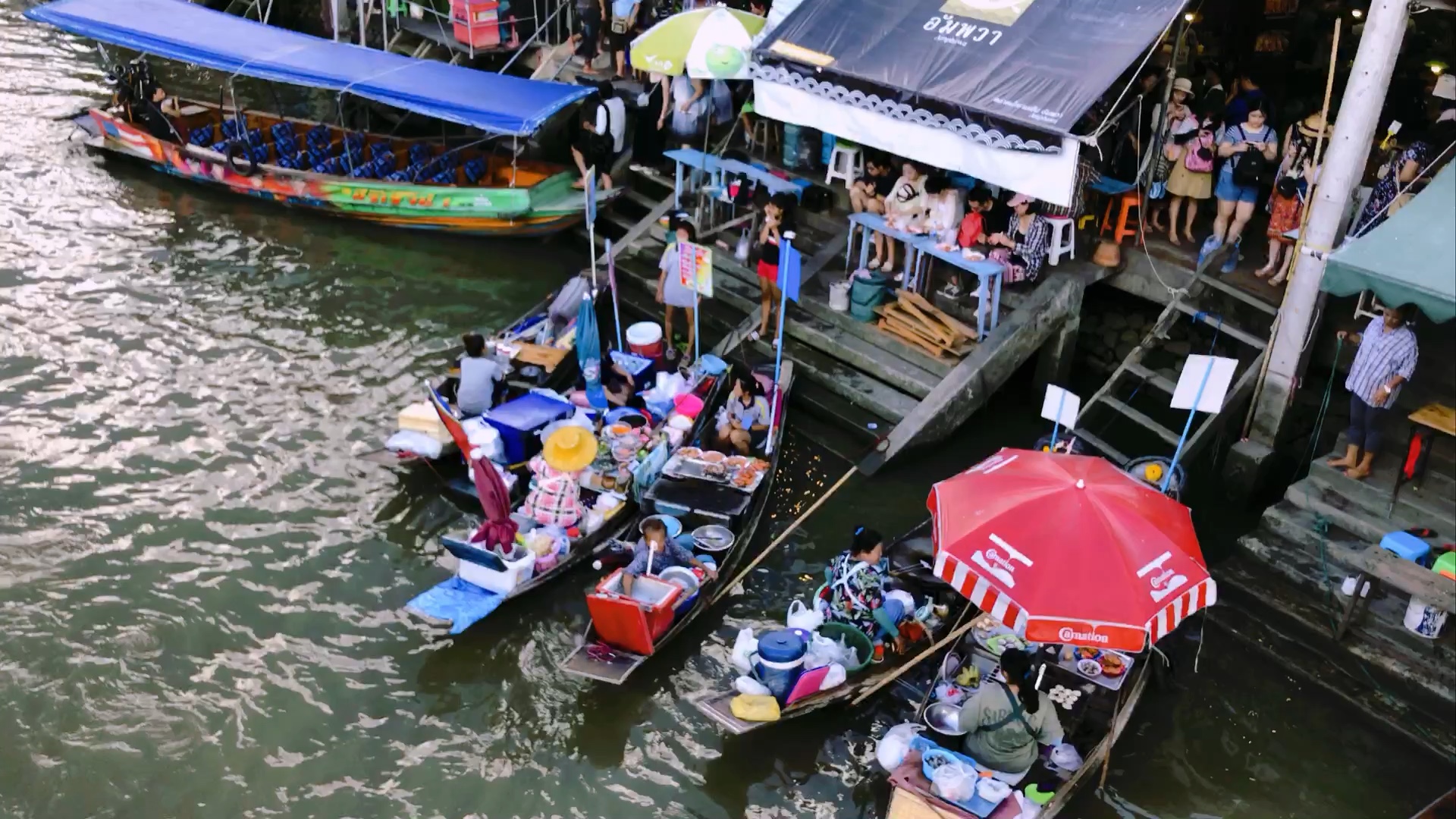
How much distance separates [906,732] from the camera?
8.75 metres

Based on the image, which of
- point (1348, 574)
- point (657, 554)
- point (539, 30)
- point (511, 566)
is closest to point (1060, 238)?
point (1348, 574)

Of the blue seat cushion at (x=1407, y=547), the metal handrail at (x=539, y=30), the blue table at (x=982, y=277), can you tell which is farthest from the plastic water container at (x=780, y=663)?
the metal handrail at (x=539, y=30)

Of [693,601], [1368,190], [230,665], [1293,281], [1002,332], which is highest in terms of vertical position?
[1368,190]

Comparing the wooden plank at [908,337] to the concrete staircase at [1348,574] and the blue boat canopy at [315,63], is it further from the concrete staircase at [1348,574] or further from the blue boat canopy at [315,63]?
the blue boat canopy at [315,63]

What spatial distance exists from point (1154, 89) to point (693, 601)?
25.8 feet

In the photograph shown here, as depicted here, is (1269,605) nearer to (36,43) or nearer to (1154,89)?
(1154,89)

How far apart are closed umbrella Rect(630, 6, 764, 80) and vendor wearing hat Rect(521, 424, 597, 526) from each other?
18.0 feet

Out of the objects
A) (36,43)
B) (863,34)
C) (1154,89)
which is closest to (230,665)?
(863,34)

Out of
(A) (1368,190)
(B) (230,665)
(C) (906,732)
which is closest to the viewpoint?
(C) (906,732)

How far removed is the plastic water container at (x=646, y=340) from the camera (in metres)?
13.2

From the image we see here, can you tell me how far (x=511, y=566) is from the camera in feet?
32.3

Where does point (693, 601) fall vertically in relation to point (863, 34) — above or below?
below

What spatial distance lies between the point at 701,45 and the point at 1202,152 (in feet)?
19.4

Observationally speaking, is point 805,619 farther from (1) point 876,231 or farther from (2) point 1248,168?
(2) point 1248,168
